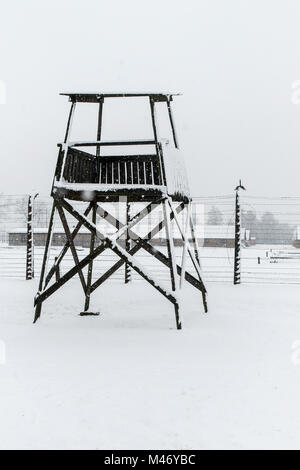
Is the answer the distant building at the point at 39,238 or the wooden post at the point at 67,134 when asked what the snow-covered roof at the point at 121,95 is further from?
the distant building at the point at 39,238

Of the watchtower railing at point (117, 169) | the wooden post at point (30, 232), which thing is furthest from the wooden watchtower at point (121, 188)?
the wooden post at point (30, 232)

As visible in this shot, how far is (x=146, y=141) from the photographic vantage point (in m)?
7.13

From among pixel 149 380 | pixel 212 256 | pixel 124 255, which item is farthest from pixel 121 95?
pixel 212 256

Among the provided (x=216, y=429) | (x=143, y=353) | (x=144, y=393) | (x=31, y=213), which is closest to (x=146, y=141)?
(x=143, y=353)

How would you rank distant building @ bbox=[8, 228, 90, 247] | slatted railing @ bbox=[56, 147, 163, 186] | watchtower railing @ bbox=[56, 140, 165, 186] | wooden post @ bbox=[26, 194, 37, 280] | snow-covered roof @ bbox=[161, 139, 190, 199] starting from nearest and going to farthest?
snow-covered roof @ bbox=[161, 139, 190, 199], watchtower railing @ bbox=[56, 140, 165, 186], slatted railing @ bbox=[56, 147, 163, 186], wooden post @ bbox=[26, 194, 37, 280], distant building @ bbox=[8, 228, 90, 247]

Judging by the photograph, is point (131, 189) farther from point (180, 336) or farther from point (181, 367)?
point (181, 367)

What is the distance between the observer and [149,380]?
4.09 m

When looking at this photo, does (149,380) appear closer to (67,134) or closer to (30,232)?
(67,134)

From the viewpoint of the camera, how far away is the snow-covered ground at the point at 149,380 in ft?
9.86

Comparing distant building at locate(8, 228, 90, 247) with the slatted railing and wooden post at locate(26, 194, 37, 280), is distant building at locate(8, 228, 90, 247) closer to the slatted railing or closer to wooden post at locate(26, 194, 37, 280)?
wooden post at locate(26, 194, 37, 280)

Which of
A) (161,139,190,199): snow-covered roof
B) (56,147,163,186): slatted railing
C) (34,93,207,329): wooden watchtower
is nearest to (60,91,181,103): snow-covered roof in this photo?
(34,93,207,329): wooden watchtower

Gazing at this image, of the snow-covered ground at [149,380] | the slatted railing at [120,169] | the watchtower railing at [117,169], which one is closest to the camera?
the snow-covered ground at [149,380]

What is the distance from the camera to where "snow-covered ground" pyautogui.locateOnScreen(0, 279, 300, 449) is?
118 inches
